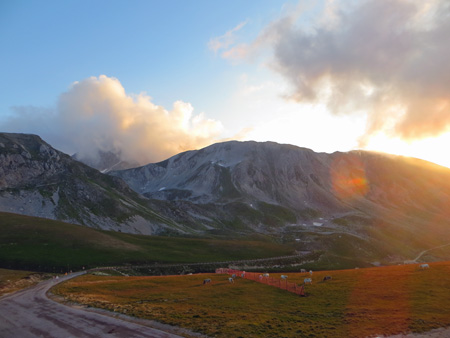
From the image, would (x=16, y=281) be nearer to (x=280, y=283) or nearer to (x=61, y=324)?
(x=61, y=324)

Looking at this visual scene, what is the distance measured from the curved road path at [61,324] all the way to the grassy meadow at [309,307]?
2.91 meters

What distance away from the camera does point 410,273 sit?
61812 millimetres

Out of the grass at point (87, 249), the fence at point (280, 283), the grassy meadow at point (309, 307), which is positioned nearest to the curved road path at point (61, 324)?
the grassy meadow at point (309, 307)

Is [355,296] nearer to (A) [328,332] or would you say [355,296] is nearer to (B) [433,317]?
(B) [433,317]

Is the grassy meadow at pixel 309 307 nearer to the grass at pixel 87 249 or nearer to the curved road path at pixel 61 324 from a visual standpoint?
the curved road path at pixel 61 324

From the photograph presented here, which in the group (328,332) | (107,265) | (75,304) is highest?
(328,332)

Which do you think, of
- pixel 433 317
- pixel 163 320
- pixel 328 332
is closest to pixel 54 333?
pixel 163 320

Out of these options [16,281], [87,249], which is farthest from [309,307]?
[87,249]

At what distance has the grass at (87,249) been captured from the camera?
352ft

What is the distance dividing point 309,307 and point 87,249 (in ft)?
366

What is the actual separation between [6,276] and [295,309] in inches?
3003

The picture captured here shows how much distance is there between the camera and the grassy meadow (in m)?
29.3

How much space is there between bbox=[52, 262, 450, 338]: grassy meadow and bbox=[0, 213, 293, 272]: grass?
2440 inches

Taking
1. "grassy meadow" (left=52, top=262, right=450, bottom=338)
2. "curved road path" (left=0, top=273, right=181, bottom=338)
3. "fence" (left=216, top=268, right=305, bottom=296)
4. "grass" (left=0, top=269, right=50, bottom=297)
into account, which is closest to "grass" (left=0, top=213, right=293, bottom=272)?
"grass" (left=0, top=269, right=50, bottom=297)
